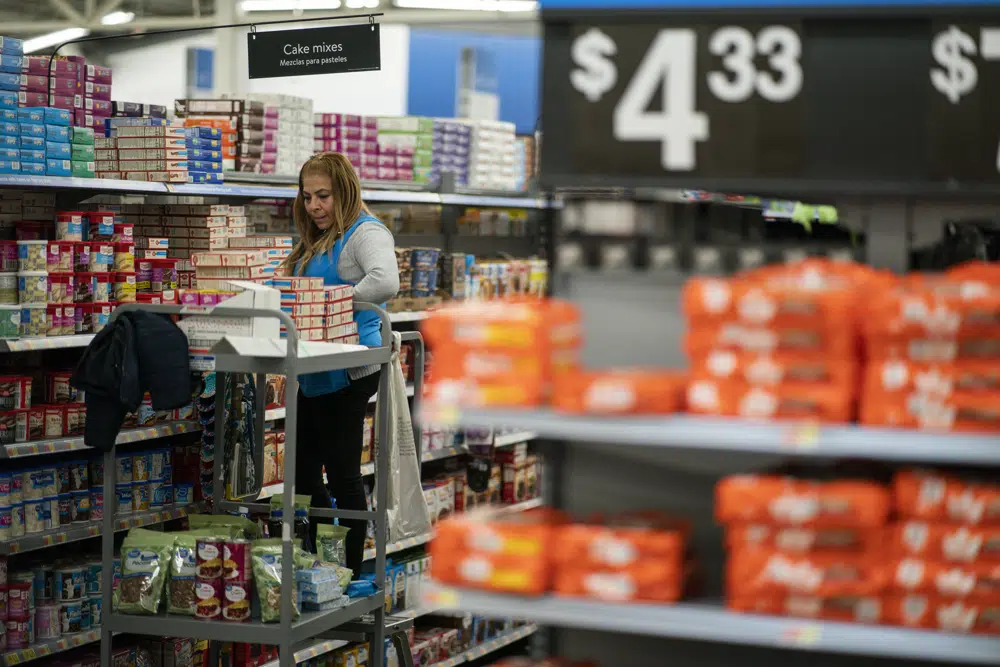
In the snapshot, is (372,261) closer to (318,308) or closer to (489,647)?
(318,308)

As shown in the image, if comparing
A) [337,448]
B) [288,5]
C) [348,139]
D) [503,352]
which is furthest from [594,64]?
[288,5]

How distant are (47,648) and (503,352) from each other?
9.89 feet

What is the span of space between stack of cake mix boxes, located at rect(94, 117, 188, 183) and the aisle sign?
3.07 m

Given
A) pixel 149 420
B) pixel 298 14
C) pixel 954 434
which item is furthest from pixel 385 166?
pixel 298 14

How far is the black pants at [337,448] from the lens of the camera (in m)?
5.55

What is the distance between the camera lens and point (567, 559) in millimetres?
2938

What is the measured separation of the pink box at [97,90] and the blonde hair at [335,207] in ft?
3.15

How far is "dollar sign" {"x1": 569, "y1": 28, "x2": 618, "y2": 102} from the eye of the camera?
316 cm

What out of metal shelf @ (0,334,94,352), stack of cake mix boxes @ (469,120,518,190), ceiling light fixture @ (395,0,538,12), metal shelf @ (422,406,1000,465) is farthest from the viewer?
ceiling light fixture @ (395,0,538,12)

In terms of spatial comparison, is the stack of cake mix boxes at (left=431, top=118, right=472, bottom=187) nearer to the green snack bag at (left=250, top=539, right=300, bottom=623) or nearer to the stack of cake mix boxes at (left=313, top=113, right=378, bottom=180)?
the stack of cake mix boxes at (left=313, top=113, right=378, bottom=180)

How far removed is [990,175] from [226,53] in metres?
13.2

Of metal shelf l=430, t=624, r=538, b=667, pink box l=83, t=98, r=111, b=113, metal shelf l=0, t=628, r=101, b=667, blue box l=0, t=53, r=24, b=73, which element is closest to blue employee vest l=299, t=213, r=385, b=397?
pink box l=83, t=98, r=111, b=113

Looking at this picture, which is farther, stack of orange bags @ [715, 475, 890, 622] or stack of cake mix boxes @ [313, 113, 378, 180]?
stack of cake mix boxes @ [313, 113, 378, 180]

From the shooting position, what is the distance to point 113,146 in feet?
18.9
